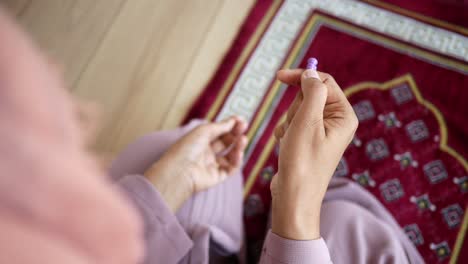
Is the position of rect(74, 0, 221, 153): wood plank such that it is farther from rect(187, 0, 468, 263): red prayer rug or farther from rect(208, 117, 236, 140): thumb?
rect(208, 117, 236, 140): thumb

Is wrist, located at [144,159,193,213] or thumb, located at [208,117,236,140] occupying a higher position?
thumb, located at [208,117,236,140]

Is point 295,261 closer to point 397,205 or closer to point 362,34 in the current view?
point 397,205

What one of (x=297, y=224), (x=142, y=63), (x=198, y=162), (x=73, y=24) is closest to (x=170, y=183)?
(x=198, y=162)

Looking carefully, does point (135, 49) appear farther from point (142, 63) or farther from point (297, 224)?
point (297, 224)

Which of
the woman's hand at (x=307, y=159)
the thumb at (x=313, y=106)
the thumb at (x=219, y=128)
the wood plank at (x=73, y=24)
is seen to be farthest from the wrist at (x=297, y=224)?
the wood plank at (x=73, y=24)

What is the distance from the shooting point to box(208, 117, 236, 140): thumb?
0.67 meters

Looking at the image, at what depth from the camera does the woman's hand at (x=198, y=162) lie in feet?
1.96

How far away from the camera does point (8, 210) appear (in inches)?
5.9

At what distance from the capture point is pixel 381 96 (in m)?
0.88

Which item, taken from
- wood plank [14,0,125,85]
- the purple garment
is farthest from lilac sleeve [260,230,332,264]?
wood plank [14,0,125,85]

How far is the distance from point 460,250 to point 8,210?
2.92 ft

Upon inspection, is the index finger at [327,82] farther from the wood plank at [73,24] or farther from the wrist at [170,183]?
the wood plank at [73,24]

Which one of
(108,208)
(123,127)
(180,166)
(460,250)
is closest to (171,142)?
(180,166)

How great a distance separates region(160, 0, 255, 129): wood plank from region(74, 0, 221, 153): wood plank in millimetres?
20
